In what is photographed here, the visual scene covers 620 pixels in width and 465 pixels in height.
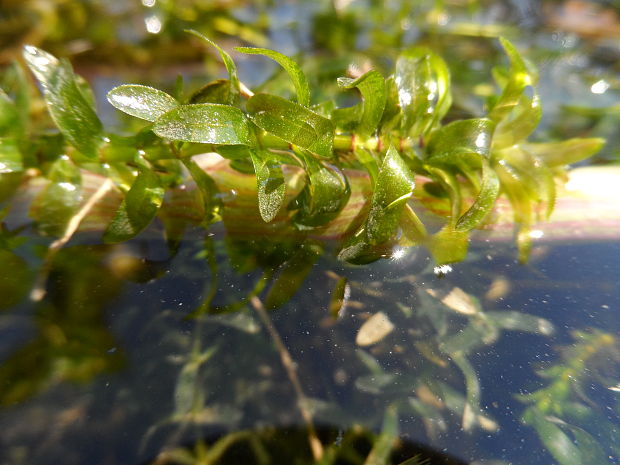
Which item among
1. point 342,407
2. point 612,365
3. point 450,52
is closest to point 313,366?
point 342,407

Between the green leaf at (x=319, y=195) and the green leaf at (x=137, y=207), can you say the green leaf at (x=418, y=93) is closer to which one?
the green leaf at (x=319, y=195)

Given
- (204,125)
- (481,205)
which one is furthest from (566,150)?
(204,125)

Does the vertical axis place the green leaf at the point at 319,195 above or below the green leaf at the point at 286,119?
below

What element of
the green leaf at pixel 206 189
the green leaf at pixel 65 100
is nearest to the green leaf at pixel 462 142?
the green leaf at pixel 206 189

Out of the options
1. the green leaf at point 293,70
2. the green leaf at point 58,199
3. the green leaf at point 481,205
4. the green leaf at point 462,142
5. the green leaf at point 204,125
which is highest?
the green leaf at point 293,70

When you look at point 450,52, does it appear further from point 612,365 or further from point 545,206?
point 612,365

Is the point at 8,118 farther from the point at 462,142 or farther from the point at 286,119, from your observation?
the point at 462,142

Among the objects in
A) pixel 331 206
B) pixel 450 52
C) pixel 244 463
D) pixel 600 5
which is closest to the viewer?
pixel 244 463

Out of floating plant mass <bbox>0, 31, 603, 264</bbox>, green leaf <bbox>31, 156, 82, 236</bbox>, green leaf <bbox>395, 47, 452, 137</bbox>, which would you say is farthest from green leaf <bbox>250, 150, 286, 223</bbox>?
green leaf <bbox>31, 156, 82, 236</bbox>
